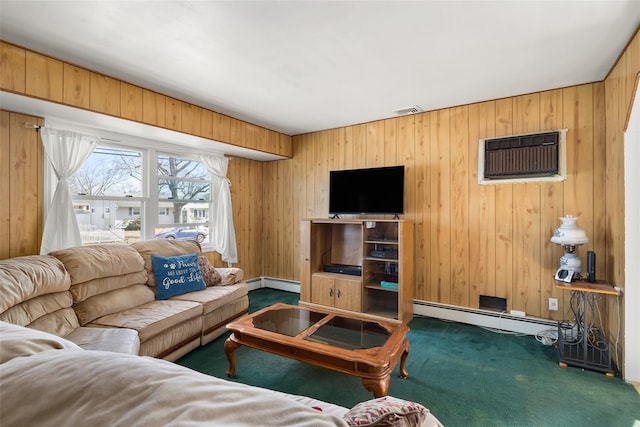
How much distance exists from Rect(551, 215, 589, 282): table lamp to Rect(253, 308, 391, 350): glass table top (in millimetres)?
1653

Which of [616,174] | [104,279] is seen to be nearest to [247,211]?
[104,279]

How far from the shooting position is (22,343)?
77 centimetres

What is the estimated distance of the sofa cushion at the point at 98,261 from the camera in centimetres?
235

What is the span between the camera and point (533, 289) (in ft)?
9.96

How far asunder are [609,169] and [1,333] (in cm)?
390

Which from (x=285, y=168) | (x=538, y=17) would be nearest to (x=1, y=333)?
(x=538, y=17)

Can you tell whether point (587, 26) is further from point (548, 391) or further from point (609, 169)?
point (548, 391)

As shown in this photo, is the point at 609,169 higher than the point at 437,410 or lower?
higher

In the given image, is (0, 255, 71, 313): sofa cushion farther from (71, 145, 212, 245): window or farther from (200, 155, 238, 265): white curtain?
(200, 155, 238, 265): white curtain

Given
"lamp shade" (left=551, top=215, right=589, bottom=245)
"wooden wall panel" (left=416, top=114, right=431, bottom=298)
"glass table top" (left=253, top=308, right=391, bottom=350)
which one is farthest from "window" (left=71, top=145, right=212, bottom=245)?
"lamp shade" (left=551, top=215, right=589, bottom=245)

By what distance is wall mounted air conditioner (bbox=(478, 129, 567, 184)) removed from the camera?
2.89m

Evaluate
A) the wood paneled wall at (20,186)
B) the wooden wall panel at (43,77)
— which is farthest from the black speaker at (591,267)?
the wood paneled wall at (20,186)

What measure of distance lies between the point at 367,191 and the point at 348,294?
1301 millimetres

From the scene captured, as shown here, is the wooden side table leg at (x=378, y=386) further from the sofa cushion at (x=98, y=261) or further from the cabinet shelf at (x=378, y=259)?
the sofa cushion at (x=98, y=261)
